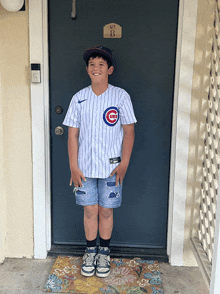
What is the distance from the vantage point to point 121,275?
6.87 feet

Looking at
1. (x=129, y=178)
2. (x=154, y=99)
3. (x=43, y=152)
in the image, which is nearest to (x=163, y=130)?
(x=154, y=99)

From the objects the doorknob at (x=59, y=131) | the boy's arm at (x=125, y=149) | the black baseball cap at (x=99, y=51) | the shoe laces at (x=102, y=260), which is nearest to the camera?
the black baseball cap at (x=99, y=51)

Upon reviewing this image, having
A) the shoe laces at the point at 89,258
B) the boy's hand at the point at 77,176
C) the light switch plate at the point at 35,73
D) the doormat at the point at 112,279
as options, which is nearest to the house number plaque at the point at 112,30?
the light switch plate at the point at 35,73

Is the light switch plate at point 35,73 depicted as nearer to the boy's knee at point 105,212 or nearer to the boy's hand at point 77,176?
the boy's hand at point 77,176

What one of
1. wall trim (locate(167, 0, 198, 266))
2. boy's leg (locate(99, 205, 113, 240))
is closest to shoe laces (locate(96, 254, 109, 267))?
boy's leg (locate(99, 205, 113, 240))

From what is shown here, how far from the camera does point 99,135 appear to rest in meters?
1.93

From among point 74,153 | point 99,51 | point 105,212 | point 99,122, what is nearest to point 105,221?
point 105,212

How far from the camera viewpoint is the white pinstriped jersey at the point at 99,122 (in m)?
1.92

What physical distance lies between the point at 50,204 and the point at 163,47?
146 centimetres

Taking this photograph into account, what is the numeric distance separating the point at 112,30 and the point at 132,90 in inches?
17.5

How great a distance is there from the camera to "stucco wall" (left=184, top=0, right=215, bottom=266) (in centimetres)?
200

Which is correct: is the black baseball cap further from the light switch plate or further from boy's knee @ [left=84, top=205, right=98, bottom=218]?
boy's knee @ [left=84, top=205, right=98, bottom=218]

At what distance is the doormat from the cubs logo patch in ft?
3.50

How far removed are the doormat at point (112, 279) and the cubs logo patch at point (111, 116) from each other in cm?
107
